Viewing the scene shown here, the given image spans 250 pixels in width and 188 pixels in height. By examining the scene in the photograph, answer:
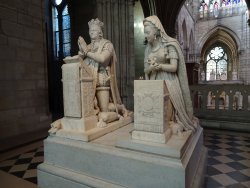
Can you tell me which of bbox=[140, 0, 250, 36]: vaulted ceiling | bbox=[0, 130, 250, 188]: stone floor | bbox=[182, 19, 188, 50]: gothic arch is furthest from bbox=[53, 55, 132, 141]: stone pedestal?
bbox=[182, 19, 188, 50]: gothic arch

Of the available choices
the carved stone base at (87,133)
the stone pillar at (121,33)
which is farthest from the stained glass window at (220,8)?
the carved stone base at (87,133)

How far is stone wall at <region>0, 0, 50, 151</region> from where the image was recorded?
3982mm

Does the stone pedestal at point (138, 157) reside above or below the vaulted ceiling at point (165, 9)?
below

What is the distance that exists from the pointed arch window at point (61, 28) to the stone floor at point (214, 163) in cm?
537

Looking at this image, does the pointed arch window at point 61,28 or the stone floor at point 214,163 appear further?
the pointed arch window at point 61,28

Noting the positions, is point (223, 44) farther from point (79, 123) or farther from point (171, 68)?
point (79, 123)

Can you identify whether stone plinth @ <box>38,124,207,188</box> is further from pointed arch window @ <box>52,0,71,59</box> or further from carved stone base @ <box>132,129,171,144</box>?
pointed arch window @ <box>52,0,71,59</box>

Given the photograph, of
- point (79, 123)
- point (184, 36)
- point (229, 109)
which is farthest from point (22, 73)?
point (184, 36)

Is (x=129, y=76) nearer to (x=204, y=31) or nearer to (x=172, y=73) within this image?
(x=172, y=73)

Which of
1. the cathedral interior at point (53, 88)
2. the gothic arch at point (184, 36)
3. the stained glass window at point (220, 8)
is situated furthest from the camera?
the stained glass window at point (220, 8)

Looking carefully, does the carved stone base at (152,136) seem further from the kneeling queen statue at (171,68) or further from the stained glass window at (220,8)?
the stained glass window at (220,8)

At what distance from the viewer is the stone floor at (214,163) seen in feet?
8.70

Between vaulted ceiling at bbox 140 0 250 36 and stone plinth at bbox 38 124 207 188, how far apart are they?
7.81 metres

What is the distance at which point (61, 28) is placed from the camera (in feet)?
28.3
